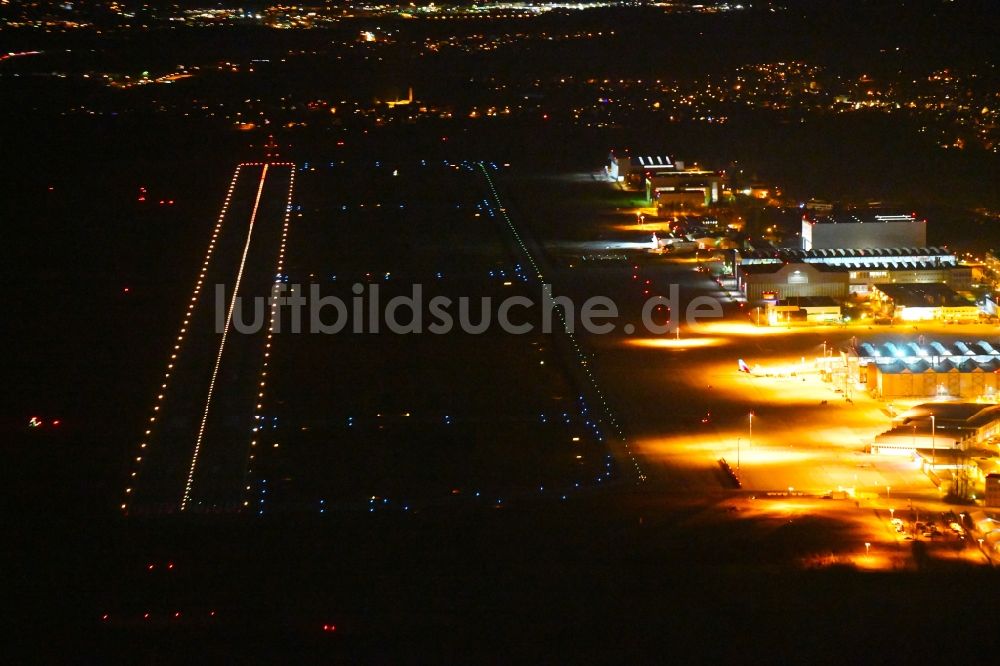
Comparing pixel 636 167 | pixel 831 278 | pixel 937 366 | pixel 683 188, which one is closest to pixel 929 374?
pixel 937 366

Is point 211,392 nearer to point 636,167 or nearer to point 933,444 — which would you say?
point 933,444

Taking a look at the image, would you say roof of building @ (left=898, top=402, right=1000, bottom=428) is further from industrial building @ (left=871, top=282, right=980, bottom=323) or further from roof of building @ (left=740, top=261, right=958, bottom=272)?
roof of building @ (left=740, top=261, right=958, bottom=272)

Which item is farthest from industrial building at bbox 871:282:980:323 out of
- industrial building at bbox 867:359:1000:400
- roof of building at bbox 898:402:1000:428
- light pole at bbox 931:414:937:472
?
light pole at bbox 931:414:937:472

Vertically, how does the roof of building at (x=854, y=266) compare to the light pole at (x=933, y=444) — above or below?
below

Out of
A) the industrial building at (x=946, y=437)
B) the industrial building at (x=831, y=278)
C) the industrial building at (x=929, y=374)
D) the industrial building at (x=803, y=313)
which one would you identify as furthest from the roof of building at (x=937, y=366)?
the industrial building at (x=831, y=278)

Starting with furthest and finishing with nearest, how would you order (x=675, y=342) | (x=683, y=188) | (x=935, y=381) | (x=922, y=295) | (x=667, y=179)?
(x=667, y=179) → (x=683, y=188) → (x=922, y=295) → (x=675, y=342) → (x=935, y=381)

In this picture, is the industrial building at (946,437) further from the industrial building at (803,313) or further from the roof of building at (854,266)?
the roof of building at (854,266)

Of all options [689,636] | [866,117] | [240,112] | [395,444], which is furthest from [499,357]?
[240,112]
